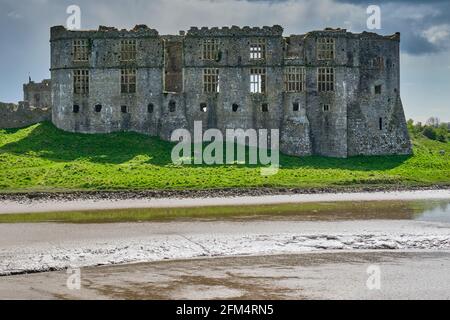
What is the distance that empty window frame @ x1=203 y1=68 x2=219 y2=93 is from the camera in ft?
196

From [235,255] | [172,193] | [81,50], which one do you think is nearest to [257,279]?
[235,255]

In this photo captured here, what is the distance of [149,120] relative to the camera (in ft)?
198

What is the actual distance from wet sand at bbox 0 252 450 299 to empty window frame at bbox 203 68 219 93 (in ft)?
118

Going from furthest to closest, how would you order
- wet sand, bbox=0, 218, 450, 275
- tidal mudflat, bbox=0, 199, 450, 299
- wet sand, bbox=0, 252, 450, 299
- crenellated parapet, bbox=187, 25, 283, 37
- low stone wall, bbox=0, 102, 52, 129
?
low stone wall, bbox=0, 102, 52, 129, crenellated parapet, bbox=187, 25, 283, 37, wet sand, bbox=0, 218, 450, 275, tidal mudflat, bbox=0, 199, 450, 299, wet sand, bbox=0, 252, 450, 299

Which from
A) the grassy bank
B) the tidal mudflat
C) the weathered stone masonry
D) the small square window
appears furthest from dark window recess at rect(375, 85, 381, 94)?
the tidal mudflat

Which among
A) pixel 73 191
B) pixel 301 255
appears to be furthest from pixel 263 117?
pixel 301 255

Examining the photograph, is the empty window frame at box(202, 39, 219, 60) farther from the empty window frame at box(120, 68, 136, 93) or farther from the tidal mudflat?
the tidal mudflat

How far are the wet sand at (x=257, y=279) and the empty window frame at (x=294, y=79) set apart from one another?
36.0m

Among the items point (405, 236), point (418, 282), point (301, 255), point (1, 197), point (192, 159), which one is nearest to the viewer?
point (418, 282)

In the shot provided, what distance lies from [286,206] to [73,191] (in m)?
13.6

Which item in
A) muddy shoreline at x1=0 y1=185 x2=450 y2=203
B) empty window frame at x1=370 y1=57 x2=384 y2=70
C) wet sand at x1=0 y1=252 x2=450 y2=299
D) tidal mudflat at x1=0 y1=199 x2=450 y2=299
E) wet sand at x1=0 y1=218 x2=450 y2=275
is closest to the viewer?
wet sand at x1=0 y1=252 x2=450 y2=299

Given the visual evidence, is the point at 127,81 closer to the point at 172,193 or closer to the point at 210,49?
the point at 210,49

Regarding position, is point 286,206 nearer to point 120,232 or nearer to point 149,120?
point 120,232

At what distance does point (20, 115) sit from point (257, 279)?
46.2m
